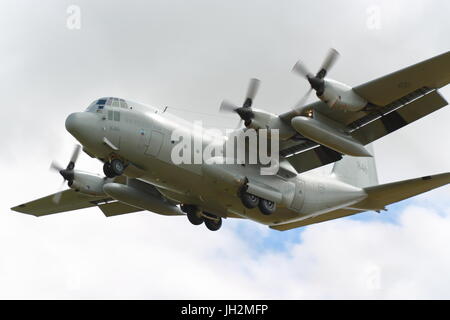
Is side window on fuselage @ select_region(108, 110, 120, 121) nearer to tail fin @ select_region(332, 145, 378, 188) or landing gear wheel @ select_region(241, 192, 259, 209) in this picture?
landing gear wheel @ select_region(241, 192, 259, 209)

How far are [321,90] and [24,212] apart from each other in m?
13.6

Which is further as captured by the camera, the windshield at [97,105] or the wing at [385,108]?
the windshield at [97,105]

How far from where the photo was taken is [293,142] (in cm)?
2344

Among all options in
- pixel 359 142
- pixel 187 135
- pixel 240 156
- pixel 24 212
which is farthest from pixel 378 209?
pixel 24 212

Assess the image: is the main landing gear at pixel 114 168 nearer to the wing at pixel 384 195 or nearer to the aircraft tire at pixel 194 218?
the aircraft tire at pixel 194 218

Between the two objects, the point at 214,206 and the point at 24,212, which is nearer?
the point at 214,206

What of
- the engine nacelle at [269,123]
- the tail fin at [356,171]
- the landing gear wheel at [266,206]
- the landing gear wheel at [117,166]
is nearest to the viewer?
the landing gear wheel at [117,166]

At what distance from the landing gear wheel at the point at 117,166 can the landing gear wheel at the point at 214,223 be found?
4.41 m

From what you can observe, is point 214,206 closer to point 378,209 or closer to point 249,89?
point 249,89

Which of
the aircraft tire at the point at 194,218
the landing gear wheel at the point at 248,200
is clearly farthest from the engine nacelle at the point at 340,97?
the aircraft tire at the point at 194,218

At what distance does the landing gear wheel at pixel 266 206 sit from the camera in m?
22.8

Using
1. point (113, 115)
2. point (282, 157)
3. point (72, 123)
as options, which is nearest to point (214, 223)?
point (282, 157)

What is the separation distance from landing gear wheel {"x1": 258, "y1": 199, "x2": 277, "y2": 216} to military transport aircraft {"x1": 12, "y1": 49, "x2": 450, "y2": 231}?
1.3 inches

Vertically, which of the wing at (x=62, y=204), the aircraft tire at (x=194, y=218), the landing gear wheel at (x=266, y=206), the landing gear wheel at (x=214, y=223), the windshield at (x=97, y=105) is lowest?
the landing gear wheel at (x=214, y=223)
